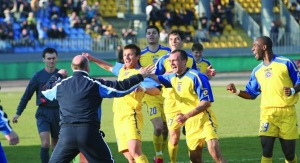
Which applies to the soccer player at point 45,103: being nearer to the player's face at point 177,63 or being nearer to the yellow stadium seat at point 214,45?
the player's face at point 177,63

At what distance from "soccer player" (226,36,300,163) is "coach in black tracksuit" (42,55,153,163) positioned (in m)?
2.51

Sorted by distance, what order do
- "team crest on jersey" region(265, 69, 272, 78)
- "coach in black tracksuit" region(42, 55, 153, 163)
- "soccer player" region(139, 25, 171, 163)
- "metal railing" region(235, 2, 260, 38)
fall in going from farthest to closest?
"metal railing" region(235, 2, 260, 38)
"soccer player" region(139, 25, 171, 163)
"team crest on jersey" region(265, 69, 272, 78)
"coach in black tracksuit" region(42, 55, 153, 163)

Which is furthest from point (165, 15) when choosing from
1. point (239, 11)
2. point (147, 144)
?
point (147, 144)

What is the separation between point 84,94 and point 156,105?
14.6ft

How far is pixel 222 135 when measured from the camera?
1767 cm

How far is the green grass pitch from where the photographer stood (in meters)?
14.7

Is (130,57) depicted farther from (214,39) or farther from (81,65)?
(214,39)

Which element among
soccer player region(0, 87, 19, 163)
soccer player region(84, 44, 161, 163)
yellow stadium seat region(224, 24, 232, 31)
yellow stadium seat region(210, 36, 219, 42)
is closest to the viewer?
soccer player region(0, 87, 19, 163)

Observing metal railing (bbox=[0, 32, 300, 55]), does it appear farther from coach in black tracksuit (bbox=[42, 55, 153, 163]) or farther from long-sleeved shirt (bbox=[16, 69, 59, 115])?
coach in black tracksuit (bbox=[42, 55, 153, 163])

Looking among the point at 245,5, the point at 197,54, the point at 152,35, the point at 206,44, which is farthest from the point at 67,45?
the point at 152,35

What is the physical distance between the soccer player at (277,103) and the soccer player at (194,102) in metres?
0.61

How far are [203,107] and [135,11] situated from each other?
31.1 m

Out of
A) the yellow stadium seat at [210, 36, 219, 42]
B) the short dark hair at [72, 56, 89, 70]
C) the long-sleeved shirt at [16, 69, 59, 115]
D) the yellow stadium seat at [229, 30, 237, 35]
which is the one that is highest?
the short dark hair at [72, 56, 89, 70]

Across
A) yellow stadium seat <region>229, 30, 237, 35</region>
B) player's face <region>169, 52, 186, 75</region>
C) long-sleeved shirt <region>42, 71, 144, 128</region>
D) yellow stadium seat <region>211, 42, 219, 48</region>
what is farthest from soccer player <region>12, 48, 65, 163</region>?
yellow stadium seat <region>229, 30, 237, 35</region>
